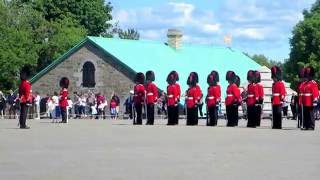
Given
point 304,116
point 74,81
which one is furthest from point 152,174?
point 74,81

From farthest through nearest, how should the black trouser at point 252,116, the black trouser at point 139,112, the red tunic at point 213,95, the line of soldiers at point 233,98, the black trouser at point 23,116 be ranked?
1. the black trouser at point 139,112
2. the red tunic at point 213,95
3. the black trouser at point 252,116
4. the black trouser at point 23,116
5. the line of soldiers at point 233,98

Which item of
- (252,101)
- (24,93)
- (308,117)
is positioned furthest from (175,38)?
(308,117)

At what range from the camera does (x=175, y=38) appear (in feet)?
203

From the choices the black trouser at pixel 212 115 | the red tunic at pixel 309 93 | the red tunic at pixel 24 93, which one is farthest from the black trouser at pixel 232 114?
the red tunic at pixel 24 93

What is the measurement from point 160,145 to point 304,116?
9.23 meters

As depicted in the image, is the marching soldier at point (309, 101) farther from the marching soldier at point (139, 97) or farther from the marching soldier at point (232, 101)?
the marching soldier at point (139, 97)

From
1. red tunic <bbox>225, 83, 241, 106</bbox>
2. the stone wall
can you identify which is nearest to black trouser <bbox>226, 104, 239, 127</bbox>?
red tunic <bbox>225, 83, 241, 106</bbox>

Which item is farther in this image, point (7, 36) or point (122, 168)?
point (7, 36)

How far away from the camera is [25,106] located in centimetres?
2848

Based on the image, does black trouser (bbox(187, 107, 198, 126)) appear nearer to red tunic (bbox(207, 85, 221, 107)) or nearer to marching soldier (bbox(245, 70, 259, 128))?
red tunic (bbox(207, 85, 221, 107))

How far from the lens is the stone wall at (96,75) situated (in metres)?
55.8

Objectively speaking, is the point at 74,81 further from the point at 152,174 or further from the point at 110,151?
the point at 152,174

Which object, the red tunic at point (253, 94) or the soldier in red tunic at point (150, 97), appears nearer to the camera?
the red tunic at point (253, 94)

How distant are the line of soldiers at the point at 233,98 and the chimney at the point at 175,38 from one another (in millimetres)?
28423
